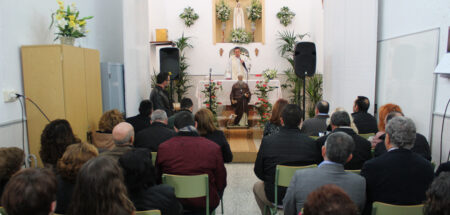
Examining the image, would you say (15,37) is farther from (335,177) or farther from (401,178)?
(401,178)

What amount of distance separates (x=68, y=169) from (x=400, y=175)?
1973 mm

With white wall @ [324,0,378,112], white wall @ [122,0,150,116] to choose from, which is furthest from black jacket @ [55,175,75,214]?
white wall @ [324,0,378,112]

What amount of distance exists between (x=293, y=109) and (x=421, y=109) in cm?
201

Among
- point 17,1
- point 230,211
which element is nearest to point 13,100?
point 17,1

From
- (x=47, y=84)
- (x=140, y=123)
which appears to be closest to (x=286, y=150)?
(x=140, y=123)

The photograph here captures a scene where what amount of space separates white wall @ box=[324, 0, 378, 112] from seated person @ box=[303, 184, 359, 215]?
4.29 meters

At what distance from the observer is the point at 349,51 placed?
5535 mm

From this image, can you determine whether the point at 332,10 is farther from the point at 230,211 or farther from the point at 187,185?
the point at 187,185

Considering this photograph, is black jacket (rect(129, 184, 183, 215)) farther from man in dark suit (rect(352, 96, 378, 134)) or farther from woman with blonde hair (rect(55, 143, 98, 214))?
man in dark suit (rect(352, 96, 378, 134))

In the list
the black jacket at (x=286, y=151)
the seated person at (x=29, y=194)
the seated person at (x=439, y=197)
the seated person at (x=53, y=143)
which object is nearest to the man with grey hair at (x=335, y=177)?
the seated person at (x=439, y=197)

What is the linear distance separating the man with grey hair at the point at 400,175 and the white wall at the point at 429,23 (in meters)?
1.74

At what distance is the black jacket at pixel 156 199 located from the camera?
1948mm

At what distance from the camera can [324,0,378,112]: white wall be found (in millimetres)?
5121

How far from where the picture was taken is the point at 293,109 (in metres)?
2.86
